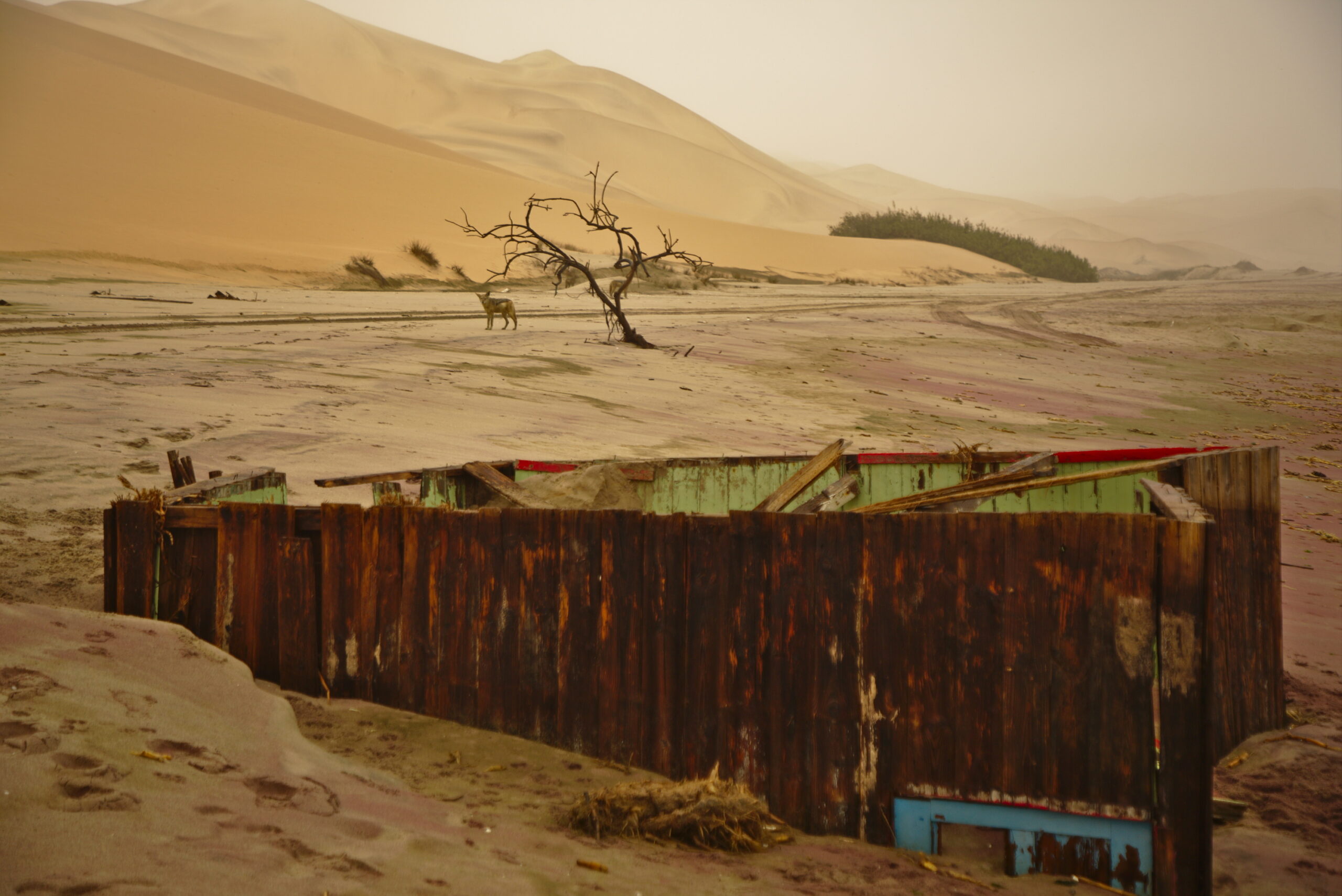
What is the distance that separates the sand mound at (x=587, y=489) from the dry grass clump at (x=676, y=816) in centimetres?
244

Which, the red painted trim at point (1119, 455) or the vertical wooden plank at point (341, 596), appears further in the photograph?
the red painted trim at point (1119, 455)

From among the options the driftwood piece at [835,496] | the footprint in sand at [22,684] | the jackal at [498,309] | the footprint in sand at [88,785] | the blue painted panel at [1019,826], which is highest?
the jackal at [498,309]

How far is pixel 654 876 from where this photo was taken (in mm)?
2992

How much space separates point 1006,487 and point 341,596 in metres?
3.01

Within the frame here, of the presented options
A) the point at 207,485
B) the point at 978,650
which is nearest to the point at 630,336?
the point at 207,485

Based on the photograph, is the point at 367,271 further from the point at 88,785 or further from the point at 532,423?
the point at 88,785

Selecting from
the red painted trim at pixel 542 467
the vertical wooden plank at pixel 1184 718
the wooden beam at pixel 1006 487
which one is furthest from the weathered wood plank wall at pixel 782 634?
the red painted trim at pixel 542 467

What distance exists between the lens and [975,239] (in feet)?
216

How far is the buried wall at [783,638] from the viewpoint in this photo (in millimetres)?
3328

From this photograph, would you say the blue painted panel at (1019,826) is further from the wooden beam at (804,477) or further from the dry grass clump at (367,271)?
the dry grass clump at (367,271)

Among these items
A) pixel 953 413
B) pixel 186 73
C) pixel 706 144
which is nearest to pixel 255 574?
pixel 953 413

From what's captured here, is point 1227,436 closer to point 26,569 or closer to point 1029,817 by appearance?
point 1029,817

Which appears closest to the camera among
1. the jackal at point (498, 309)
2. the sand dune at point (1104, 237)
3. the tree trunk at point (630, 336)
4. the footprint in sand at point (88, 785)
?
the footprint in sand at point (88, 785)

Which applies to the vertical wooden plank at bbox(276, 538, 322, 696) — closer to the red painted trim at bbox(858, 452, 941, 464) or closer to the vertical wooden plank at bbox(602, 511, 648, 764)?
the vertical wooden plank at bbox(602, 511, 648, 764)
